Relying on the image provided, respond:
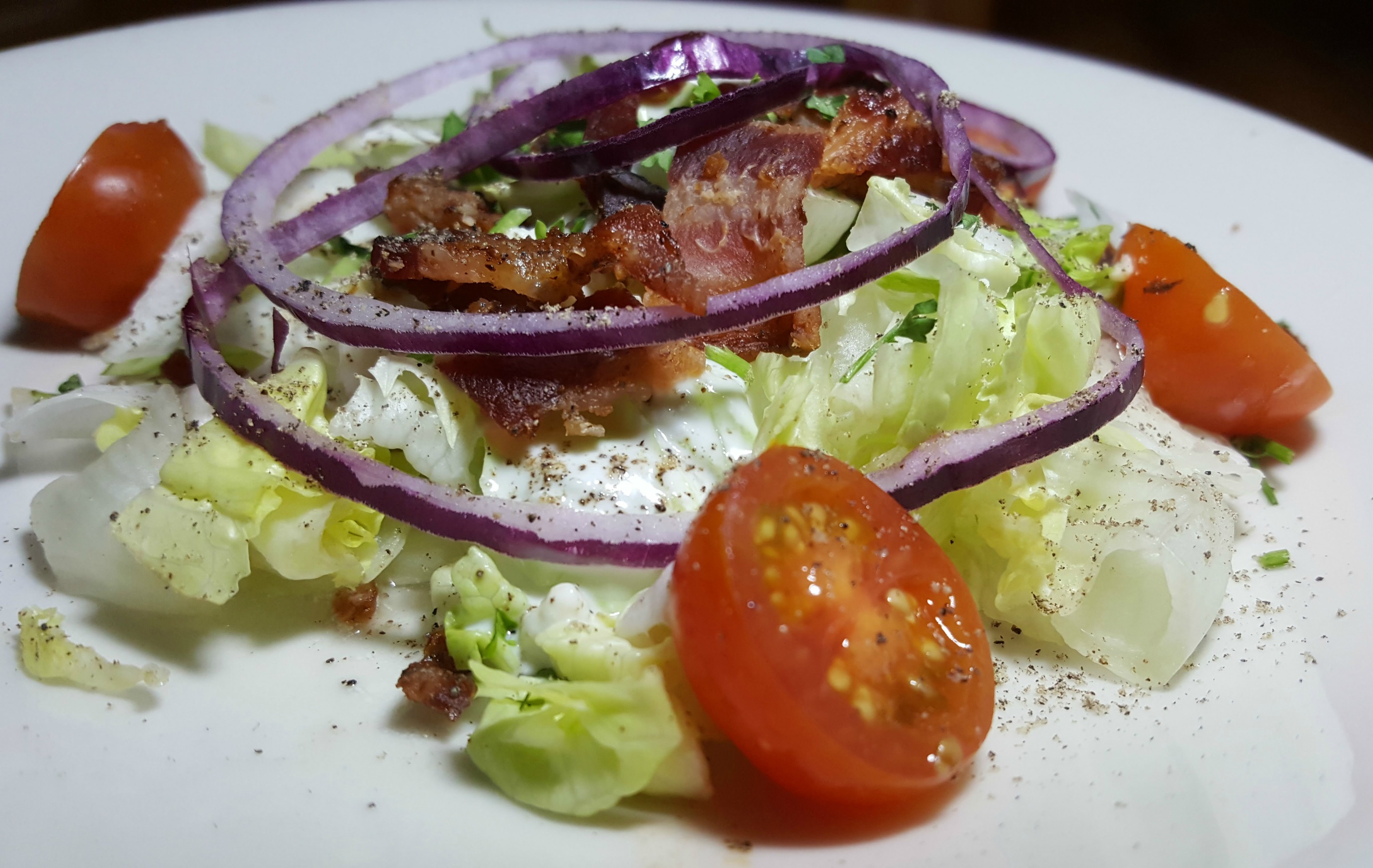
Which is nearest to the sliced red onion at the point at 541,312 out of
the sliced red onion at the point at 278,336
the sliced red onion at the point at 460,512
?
the sliced red onion at the point at 278,336

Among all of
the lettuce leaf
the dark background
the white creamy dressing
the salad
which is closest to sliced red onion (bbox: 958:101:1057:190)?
the salad

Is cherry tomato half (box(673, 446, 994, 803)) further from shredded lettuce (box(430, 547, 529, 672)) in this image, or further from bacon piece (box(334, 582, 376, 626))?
bacon piece (box(334, 582, 376, 626))

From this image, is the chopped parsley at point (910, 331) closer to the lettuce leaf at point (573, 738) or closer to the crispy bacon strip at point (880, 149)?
the crispy bacon strip at point (880, 149)

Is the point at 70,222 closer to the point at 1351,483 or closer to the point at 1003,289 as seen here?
the point at 1003,289

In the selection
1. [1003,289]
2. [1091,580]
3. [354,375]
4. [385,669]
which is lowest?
[385,669]

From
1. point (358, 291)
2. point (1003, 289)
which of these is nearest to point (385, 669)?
point (358, 291)

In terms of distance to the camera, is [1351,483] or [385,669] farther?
[1351,483]
